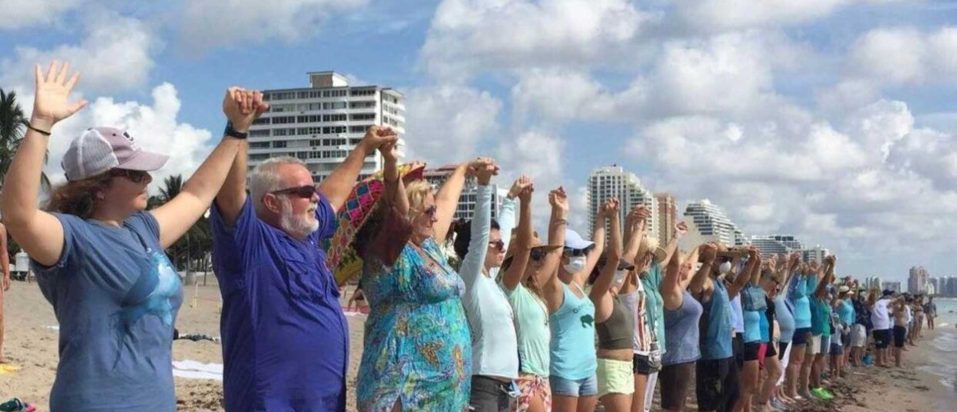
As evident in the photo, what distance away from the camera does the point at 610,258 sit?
676 centimetres

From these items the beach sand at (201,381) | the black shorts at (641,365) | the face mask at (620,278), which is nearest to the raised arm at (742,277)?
the black shorts at (641,365)

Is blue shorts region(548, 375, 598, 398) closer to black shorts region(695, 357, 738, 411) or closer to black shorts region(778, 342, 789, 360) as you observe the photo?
black shorts region(695, 357, 738, 411)

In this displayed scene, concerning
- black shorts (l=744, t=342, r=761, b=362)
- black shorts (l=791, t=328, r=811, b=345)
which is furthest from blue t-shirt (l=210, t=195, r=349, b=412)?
black shorts (l=791, t=328, r=811, b=345)

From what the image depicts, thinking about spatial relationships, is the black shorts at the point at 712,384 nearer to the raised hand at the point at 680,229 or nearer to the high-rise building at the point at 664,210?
the raised hand at the point at 680,229

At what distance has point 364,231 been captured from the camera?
423 centimetres

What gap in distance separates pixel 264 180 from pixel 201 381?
678cm

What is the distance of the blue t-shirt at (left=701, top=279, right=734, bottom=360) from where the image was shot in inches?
343

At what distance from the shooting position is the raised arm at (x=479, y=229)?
4855 millimetres

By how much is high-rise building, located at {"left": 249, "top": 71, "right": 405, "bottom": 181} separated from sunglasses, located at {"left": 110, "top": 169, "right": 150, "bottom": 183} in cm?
14275

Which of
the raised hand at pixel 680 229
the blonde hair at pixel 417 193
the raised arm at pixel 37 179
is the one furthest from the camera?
the raised hand at pixel 680 229

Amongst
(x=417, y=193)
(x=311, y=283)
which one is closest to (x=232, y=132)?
(x=311, y=283)

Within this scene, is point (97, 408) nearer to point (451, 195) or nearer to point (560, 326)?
point (451, 195)

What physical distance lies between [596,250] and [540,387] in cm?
176

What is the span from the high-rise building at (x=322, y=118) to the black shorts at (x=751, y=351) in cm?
13669
